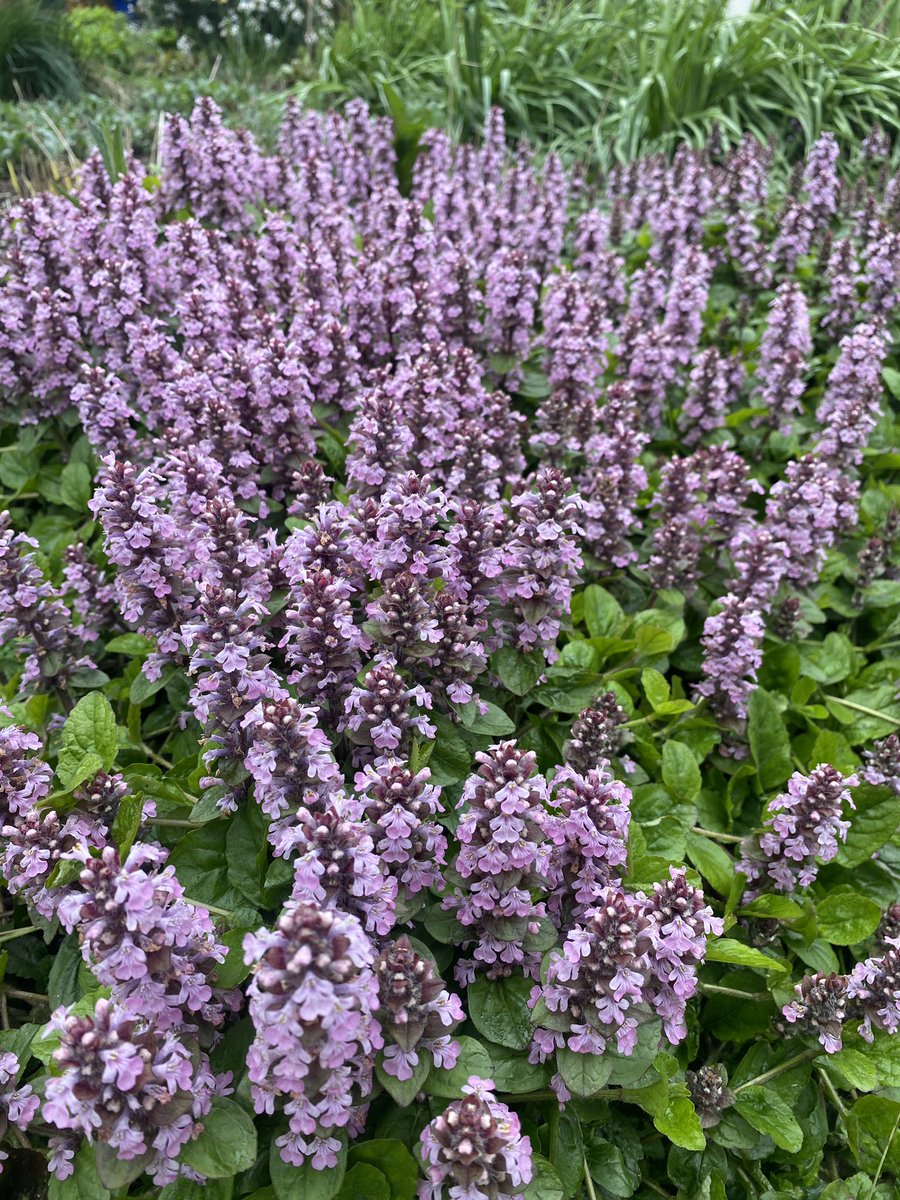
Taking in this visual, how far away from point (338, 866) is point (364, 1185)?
102 cm

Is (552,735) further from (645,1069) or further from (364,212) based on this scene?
(364,212)

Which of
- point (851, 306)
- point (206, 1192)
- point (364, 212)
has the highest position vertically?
point (364, 212)

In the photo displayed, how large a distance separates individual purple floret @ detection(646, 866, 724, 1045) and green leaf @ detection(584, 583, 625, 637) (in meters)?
2.07

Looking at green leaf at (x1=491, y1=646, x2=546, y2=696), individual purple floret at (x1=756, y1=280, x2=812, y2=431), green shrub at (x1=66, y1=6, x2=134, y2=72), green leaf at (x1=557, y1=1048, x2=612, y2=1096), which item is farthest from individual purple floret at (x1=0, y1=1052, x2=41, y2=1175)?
green shrub at (x1=66, y1=6, x2=134, y2=72)

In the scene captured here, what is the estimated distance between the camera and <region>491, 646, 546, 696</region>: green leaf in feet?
11.4

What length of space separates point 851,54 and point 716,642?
1118 cm

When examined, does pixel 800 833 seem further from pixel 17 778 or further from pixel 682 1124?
pixel 17 778

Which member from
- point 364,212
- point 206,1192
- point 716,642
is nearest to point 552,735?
point 716,642

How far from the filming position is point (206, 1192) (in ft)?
7.91

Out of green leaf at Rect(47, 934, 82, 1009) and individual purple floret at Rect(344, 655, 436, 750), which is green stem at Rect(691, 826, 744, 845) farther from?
green leaf at Rect(47, 934, 82, 1009)

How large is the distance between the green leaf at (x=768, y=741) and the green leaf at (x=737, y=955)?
1.17m

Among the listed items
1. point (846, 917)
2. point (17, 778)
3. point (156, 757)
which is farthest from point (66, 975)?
point (846, 917)

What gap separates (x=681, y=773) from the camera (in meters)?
3.85

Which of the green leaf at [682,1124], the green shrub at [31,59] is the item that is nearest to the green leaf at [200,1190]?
the green leaf at [682,1124]
